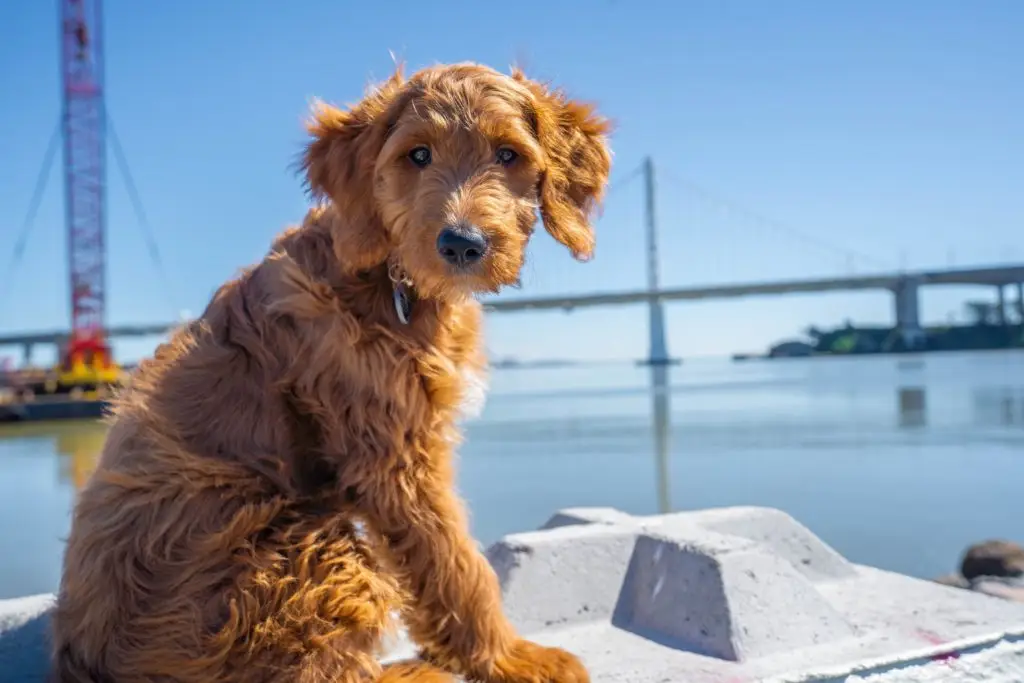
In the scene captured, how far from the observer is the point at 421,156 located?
1.88 meters

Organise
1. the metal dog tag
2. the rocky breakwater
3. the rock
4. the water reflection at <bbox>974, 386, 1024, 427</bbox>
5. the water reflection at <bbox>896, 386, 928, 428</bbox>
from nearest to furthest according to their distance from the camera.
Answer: the metal dog tag < the rocky breakwater < the rock < the water reflection at <bbox>974, 386, 1024, 427</bbox> < the water reflection at <bbox>896, 386, 928, 428</bbox>

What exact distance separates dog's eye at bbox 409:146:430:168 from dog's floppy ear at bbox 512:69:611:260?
0.29 m

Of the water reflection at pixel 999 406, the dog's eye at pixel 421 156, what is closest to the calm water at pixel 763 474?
the water reflection at pixel 999 406

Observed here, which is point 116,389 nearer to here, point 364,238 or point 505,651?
point 364,238

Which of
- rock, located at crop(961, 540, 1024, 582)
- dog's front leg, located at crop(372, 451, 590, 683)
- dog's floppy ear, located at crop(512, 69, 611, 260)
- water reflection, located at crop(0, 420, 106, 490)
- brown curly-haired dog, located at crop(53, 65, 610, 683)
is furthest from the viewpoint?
water reflection, located at crop(0, 420, 106, 490)

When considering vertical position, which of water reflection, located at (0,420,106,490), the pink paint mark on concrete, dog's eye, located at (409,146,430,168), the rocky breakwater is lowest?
water reflection, located at (0,420,106,490)

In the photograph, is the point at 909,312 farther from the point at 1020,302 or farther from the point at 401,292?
the point at 401,292

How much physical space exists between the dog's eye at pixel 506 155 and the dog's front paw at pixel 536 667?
43.4 inches

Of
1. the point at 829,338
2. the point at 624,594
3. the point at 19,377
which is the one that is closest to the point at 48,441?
the point at 624,594

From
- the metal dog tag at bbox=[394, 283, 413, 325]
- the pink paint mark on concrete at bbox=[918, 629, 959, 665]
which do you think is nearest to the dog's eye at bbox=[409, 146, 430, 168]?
the metal dog tag at bbox=[394, 283, 413, 325]

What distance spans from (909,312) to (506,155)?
41.8m

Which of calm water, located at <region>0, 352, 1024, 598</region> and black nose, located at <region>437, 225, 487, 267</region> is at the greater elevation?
black nose, located at <region>437, 225, 487, 267</region>

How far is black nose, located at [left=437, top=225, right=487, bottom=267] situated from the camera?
170 cm

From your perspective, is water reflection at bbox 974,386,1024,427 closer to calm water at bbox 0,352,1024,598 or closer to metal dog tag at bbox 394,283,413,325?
calm water at bbox 0,352,1024,598
